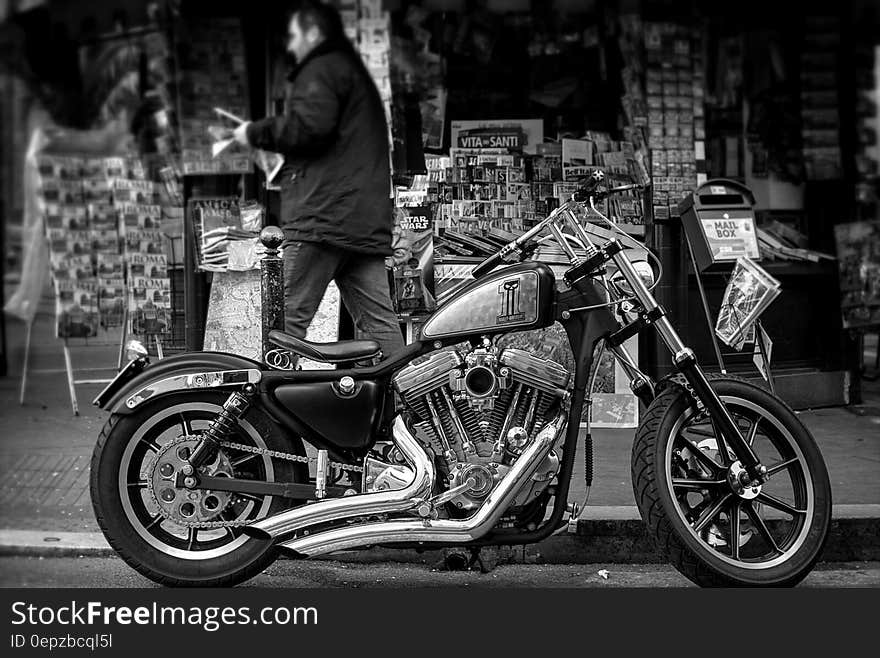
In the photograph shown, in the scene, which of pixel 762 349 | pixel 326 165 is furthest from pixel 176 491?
pixel 762 349

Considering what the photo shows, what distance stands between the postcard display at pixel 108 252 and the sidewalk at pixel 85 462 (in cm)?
28

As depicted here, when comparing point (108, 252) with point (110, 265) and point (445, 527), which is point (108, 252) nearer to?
point (110, 265)

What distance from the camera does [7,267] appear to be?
7492 millimetres

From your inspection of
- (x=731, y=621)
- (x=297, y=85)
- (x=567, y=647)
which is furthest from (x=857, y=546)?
(x=297, y=85)

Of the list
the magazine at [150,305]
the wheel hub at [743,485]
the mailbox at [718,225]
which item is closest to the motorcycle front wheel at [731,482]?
the wheel hub at [743,485]

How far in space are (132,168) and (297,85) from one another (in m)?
2.28

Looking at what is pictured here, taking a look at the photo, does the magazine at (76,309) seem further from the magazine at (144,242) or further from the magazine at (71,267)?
the magazine at (144,242)

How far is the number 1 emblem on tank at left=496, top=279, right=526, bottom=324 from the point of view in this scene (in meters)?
4.05

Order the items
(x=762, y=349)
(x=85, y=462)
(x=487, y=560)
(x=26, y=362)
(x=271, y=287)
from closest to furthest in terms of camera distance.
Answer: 1. (x=487, y=560)
2. (x=271, y=287)
3. (x=85, y=462)
4. (x=762, y=349)
5. (x=26, y=362)

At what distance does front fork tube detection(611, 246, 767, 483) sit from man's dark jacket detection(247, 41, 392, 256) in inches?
52.9

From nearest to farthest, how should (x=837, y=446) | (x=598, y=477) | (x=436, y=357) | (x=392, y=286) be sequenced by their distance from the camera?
(x=436, y=357), (x=598, y=477), (x=837, y=446), (x=392, y=286)

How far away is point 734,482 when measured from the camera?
4109mm

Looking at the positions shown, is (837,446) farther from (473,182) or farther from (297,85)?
(297,85)

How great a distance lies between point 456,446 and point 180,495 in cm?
96
